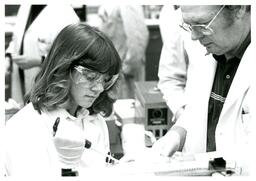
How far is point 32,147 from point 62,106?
0.22 metres

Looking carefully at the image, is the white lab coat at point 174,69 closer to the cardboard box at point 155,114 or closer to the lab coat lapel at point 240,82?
the cardboard box at point 155,114

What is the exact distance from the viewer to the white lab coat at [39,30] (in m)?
2.98

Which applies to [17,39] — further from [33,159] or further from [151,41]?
A: [151,41]

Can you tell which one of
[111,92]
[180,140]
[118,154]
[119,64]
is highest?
[119,64]

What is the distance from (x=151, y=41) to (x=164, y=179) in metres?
4.30

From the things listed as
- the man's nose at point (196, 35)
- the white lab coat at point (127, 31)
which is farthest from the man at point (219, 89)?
the white lab coat at point (127, 31)

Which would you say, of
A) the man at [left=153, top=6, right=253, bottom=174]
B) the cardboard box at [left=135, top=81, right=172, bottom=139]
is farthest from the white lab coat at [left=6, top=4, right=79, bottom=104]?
the man at [left=153, top=6, right=253, bottom=174]

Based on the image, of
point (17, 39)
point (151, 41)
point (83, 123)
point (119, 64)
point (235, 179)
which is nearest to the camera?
point (235, 179)

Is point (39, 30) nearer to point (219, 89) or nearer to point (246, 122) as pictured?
point (219, 89)

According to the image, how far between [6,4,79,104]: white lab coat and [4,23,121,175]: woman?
110cm

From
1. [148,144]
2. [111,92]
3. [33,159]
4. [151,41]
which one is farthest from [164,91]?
[151,41]

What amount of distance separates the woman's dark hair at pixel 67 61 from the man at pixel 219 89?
13.4 inches

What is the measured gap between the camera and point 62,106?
1.77m

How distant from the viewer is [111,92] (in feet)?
6.41
